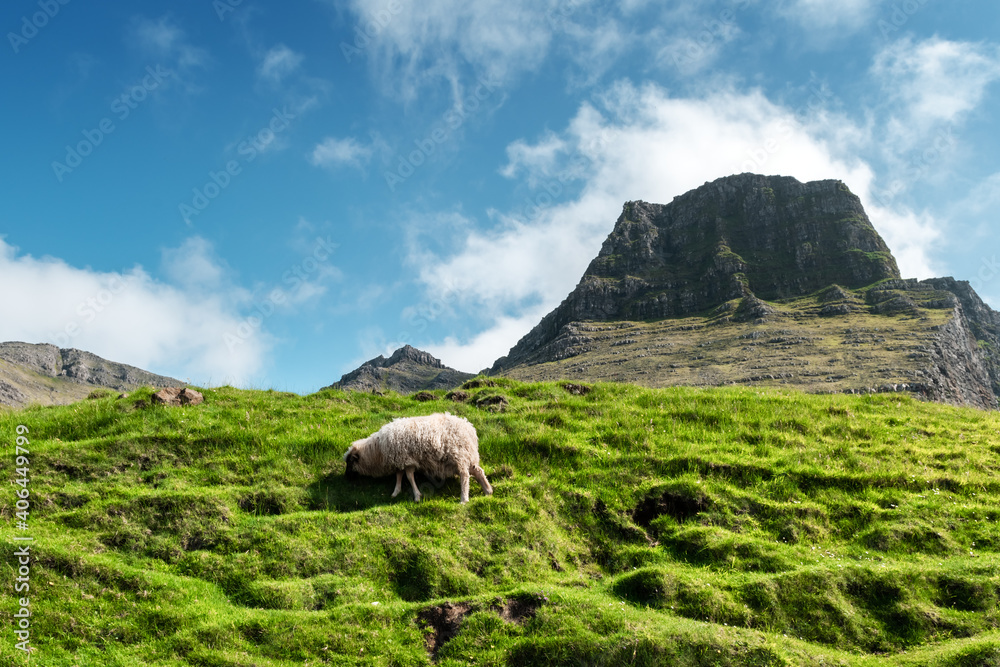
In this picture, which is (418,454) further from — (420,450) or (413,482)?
(413,482)

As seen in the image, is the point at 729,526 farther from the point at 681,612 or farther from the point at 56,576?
the point at 56,576

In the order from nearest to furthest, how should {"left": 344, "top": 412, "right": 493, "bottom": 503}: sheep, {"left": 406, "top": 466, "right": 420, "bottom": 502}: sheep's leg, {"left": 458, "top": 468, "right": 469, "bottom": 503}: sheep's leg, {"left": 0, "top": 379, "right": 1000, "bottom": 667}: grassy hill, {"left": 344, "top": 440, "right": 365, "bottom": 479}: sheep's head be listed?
{"left": 0, "top": 379, "right": 1000, "bottom": 667}: grassy hill < {"left": 458, "top": 468, "right": 469, "bottom": 503}: sheep's leg < {"left": 406, "top": 466, "right": 420, "bottom": 502}: sheep's leg < {"left": 344, "top": 412, "right": 493, "bottom": 503}: sheep < {"left": 344, "top": 440, "right": 365, "bottom": 479}: sheep's head

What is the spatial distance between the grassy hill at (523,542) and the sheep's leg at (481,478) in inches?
20.5

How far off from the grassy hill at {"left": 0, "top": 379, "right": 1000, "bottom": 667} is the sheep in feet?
1.71

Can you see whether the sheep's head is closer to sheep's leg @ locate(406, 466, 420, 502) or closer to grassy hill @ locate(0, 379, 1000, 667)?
grassy hill @ locate(0, 379, 1000, 667)

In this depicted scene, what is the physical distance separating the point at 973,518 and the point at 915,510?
123 cm

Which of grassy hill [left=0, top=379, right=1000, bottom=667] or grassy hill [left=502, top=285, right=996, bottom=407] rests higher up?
grassy hill [left=502, top=285, right=996, bottom=407]

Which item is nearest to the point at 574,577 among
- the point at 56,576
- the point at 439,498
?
the point at 439,498

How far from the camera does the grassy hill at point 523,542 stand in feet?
30.9

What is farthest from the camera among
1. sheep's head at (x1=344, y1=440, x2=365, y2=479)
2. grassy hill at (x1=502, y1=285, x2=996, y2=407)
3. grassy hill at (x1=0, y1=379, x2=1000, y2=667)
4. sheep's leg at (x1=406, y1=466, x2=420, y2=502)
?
grassy hill at (x1=502, y1=285, x2=996, y2=407)

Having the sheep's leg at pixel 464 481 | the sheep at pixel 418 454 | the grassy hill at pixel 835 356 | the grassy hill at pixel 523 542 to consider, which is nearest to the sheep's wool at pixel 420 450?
the sheep at pixel 418 454

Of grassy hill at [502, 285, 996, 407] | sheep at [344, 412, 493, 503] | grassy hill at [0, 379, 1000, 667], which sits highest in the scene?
grassy hill at [502, 285, 996, 407]

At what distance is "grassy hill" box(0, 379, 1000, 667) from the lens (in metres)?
9.42

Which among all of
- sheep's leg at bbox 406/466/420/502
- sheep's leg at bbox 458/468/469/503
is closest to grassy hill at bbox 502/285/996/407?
sheep's leg at bbox 458/468/469/503
